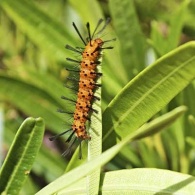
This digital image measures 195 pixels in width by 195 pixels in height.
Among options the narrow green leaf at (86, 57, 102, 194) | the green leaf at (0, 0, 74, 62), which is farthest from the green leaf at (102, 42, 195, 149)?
the green leaf at (0, 0, 74, 62)

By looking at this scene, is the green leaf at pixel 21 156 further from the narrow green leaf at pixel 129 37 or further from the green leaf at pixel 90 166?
the narrow green leaf at pixel 129 37

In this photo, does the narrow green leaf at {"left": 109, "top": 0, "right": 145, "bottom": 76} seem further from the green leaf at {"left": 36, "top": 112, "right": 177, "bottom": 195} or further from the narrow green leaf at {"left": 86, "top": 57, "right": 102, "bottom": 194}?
the green leaf at {"left": 36, "top": 112, "right": 177, "bottom": 195}

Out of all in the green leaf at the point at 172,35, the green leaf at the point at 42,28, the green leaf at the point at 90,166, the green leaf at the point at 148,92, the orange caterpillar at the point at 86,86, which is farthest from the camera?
the green leaf at the point at 42,28

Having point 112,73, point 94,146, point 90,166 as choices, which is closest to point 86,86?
point 94,146

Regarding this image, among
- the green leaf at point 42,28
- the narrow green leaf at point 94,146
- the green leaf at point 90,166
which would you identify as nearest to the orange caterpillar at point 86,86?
the narrow green leaf at point 94,146

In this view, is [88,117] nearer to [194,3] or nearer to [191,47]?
[191,47]

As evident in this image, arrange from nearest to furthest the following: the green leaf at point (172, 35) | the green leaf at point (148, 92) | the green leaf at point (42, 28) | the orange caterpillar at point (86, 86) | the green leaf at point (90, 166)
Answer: the green leaf at point (90, 166)
the green leaf at point (148, 92)
the orange caterpillar at point (86, 86)
the green leaf at point (172, 35)
the green leaf at point (42, 28)
